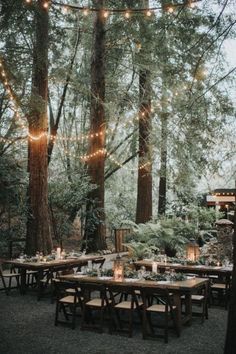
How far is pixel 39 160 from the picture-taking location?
11469 millimetres

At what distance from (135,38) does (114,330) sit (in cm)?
1030

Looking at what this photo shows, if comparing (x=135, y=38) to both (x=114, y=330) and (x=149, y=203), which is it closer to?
(x=149, y=203)

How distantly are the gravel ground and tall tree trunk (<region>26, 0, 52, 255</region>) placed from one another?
430 cm

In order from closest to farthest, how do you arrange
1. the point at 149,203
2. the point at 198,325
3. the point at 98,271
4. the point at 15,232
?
the point at 198,325 < the point at 98,271 < the point at 15,232 < the point at 149,203

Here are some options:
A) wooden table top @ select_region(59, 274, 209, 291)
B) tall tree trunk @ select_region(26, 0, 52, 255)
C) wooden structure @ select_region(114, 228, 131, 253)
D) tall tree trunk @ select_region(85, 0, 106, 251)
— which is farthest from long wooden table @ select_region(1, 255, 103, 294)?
wooden structure @ select_region(114, 228, 131, 253)

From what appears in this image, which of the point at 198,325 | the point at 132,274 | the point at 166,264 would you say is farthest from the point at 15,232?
the point at 198,325

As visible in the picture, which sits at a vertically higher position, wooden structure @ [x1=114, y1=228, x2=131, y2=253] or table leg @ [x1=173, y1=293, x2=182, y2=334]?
wooden structure @ [x1=114, y1=228, x2=131, y2=253]

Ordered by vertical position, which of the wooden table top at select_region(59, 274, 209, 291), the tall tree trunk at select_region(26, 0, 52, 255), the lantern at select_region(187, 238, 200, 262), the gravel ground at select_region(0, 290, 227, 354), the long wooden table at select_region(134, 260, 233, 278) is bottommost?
the gravel ground at select_region(0, 290, 227, 354)

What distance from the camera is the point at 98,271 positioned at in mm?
7230

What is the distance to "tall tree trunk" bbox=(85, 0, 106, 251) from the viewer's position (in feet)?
45.5

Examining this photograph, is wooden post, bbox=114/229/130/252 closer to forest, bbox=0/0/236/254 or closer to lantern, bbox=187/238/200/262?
forest, bbox=0/0/236/254

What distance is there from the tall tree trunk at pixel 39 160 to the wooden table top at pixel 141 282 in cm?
447

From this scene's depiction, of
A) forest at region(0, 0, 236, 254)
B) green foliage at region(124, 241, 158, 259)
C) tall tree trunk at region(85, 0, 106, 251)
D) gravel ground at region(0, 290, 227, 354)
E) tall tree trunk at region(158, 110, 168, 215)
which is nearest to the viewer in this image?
gravel ground at region(0, 290, 227, 354)

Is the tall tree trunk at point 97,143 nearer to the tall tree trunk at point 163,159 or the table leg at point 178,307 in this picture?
the tall tree trunk at point 163,159
